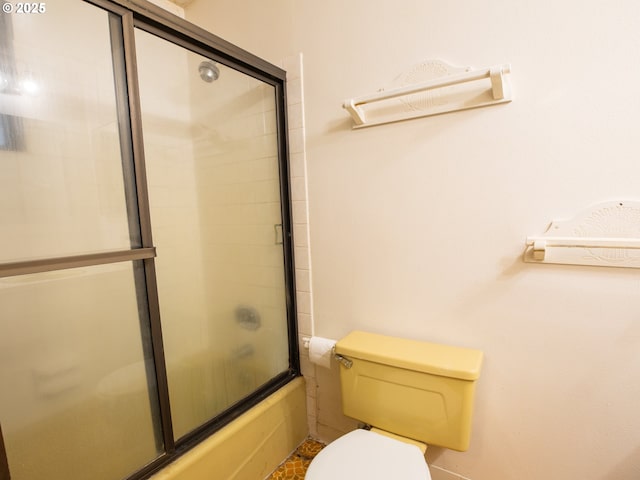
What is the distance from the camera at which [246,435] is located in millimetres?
1335

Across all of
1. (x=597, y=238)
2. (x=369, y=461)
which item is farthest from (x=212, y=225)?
(x=597, y=238)

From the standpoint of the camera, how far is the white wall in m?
0.98

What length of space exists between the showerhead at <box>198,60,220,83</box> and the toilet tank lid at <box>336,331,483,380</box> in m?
1.22

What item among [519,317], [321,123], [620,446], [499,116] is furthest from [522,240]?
[321,123]

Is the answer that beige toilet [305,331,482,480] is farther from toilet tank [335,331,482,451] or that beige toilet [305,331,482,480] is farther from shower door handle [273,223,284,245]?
shower door handle [273,223,284,245]

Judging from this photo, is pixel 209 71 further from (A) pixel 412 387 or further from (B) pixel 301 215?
(A) pixel 412 387

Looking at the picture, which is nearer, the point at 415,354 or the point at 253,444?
the point at 415,354

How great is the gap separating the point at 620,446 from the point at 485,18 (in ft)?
4.81

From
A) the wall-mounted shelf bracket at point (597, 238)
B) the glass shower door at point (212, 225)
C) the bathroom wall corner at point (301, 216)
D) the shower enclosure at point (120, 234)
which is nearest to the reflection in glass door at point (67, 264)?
the shower enclosure at point (120, 234)

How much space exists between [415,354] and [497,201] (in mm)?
626

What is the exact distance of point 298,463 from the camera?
1527 millimetres

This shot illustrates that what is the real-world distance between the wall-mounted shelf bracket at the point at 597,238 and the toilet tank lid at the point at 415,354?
43 centimetres

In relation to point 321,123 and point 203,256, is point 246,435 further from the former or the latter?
point 321,123

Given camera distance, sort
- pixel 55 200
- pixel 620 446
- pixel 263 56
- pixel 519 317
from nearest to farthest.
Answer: pixel 55 200 < pixel 620 446 < pixel 519 317 < pixel 263 56
